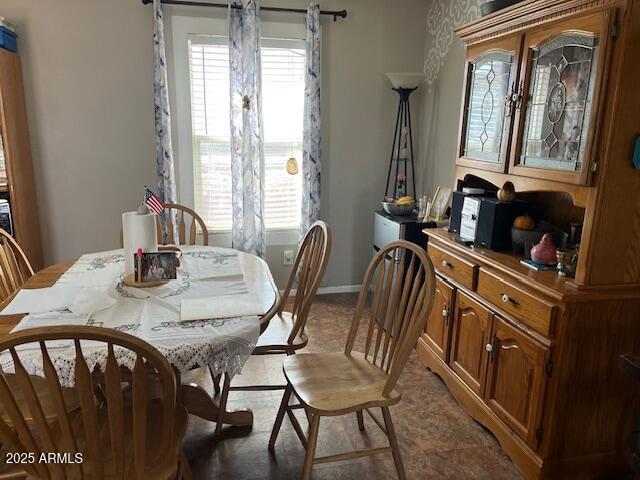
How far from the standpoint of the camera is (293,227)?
3830mm

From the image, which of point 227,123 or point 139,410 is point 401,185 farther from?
point 139,410

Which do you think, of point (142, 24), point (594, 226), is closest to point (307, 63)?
point (142, 24)

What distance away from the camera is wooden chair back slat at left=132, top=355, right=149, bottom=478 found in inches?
45.0

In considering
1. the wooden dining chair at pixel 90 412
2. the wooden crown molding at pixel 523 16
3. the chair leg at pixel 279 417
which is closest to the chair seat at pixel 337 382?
the chair leg at pixel 279 417

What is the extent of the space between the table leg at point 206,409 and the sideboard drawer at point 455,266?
1199 millimetres

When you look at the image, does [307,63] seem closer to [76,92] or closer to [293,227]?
[293,227]

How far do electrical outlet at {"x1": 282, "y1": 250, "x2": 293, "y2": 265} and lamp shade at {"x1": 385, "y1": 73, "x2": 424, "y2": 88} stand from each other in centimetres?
153

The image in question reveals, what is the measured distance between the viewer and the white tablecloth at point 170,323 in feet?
4.42

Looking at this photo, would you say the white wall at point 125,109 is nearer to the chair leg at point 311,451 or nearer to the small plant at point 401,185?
the small plant at point 401,185

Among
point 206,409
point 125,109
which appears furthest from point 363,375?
point 125,109

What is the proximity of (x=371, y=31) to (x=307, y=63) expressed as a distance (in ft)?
1.97

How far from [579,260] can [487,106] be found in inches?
37.2

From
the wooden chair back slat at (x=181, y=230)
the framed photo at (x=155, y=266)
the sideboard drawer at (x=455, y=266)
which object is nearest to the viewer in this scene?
the framed photo at (x=155, y=266)

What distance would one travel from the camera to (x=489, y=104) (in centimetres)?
232
